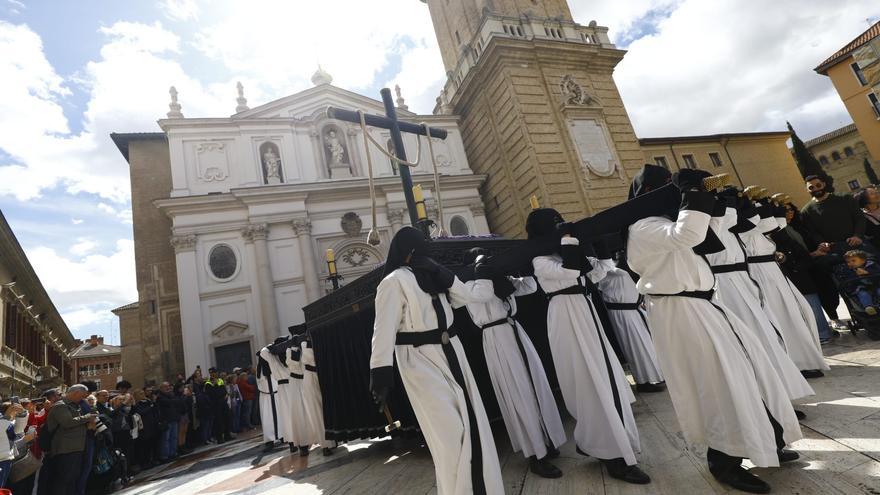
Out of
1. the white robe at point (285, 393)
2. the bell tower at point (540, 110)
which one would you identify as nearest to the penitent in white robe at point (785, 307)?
the white robe at point (285, 393)

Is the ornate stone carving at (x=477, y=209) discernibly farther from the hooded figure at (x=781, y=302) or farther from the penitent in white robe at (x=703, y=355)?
Answer: the penitent in white robe at (x=703, y=355)

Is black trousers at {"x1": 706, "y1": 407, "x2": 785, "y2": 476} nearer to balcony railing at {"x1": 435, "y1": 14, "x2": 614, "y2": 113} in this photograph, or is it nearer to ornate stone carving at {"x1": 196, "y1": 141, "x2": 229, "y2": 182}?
balcony railing at {"x1": 435, "y1": 14, "x2": 614, "y2": 113}

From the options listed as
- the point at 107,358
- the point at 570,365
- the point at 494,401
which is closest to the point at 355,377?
the point at 494,401

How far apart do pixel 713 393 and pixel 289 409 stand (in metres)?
5.63

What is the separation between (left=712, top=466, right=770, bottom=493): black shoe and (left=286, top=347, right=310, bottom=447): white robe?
5169 mm

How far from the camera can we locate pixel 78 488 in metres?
5.87

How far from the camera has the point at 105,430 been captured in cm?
653

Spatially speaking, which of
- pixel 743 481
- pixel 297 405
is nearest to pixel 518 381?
pixel 743 481

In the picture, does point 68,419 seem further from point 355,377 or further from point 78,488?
point 355,377

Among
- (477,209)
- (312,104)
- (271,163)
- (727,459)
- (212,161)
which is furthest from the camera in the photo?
(312,104)

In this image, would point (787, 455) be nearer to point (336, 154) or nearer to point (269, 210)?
point (269, 210)

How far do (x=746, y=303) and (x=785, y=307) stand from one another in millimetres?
1066

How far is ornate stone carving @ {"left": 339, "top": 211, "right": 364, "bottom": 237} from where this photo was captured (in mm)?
17108

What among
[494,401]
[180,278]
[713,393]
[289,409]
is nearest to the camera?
[713,393]
